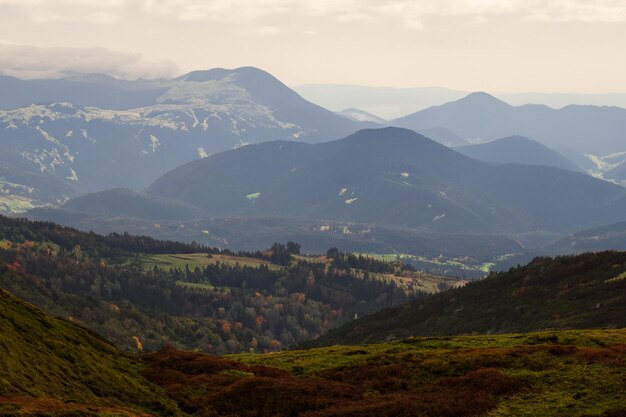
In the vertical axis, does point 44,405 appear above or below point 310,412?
above

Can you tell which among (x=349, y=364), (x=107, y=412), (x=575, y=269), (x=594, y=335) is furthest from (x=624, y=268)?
(x=107, y=412)

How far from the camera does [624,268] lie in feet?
590

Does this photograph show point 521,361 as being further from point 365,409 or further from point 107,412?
point 107,412

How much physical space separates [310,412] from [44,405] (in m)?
22.2

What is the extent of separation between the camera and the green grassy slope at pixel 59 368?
54562 millimetres

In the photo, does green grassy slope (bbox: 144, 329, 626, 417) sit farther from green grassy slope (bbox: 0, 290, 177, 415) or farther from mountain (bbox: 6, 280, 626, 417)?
green grassy slope (bbox: 0, 290, 177, 415)

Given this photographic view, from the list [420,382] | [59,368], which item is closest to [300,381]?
[420,382]

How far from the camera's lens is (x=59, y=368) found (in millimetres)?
60688

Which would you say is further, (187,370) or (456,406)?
(187,370)

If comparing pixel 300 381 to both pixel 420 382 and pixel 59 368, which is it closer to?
pixel 420 382

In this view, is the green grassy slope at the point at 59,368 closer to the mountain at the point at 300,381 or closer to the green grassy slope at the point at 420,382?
the mountain at the point at 300,381

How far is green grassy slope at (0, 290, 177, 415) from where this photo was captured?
54562 millimetres

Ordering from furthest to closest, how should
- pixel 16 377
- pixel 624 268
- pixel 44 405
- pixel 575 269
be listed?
pixel 575 269 → pixel 624 268 → pixel 16 377 → pixel 44 405

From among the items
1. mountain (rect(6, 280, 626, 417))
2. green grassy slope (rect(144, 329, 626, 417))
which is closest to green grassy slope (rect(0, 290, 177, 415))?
mountain (rect(6, 280, 626, 417))
